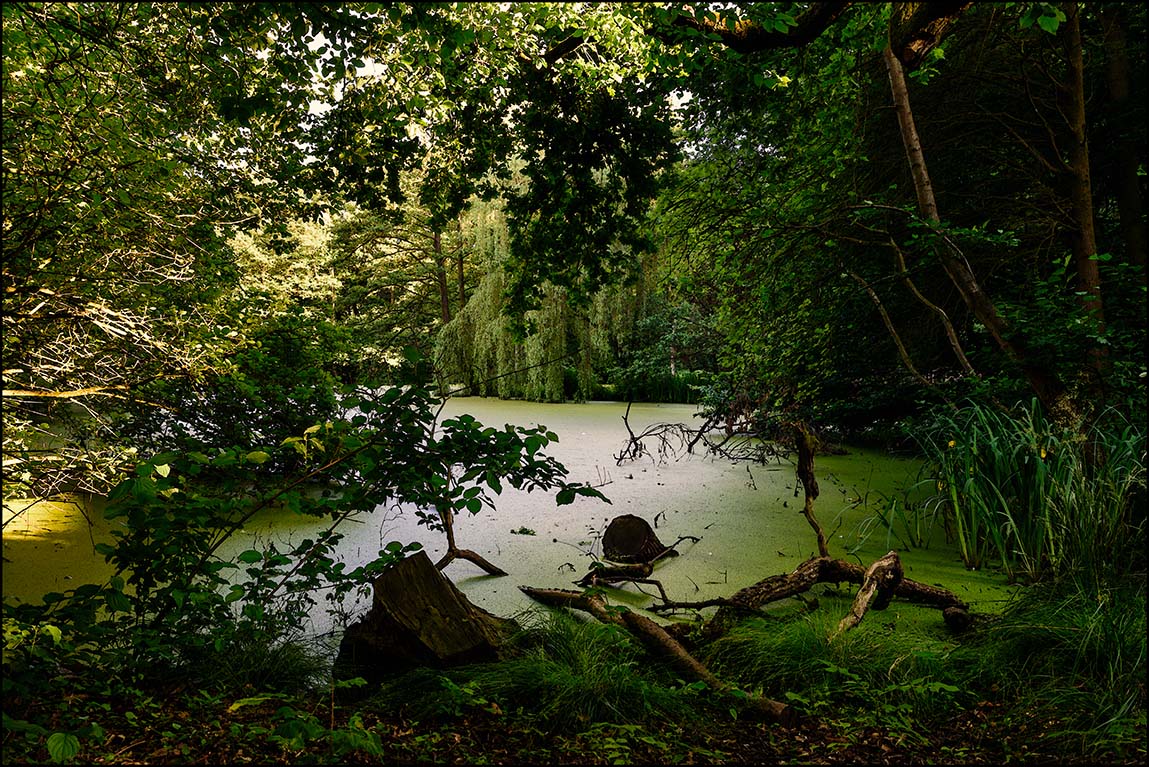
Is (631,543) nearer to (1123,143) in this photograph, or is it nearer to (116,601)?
(116,601)

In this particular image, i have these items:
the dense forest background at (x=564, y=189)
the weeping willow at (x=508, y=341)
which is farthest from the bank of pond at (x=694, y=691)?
the weeping willow at (x=508, y=341)

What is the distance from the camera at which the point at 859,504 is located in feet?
13.3

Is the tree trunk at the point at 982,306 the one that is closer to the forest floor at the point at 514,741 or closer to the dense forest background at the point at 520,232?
the dense forest background at the point at 520,232

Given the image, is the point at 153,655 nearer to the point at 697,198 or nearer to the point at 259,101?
the point at 259,101

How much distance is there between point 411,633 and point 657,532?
1.95 metres

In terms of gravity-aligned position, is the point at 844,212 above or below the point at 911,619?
above

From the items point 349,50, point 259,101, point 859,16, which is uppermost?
point 859,16

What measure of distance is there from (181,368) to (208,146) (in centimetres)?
125

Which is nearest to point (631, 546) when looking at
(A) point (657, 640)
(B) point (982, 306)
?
(A) point (657, 640)

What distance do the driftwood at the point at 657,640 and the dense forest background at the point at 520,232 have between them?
0.52 metres

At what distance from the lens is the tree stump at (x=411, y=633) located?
1.93 metres

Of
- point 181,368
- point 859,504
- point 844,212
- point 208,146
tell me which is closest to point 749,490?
point 859,504

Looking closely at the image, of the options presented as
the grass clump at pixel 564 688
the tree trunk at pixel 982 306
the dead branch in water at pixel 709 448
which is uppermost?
the tree trunk at pixel 982 306

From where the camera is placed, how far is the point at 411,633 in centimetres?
194
